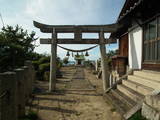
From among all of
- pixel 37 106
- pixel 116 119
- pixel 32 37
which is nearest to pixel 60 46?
pixel 37 106

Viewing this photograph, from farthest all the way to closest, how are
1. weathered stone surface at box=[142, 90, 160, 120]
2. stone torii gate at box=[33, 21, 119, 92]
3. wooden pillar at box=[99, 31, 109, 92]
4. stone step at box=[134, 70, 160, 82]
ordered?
stone torii gate at box=[33, 21, 119, 92], wooden pillar at box=[99, 31, 109, 92], stone step at box=[134, 70, 160, 82], weathered stone surface at box=[142, 90, 160, 120]

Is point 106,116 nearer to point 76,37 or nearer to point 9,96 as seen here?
point 9,96

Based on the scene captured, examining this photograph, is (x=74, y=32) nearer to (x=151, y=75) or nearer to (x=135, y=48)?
(x=135, y=48)

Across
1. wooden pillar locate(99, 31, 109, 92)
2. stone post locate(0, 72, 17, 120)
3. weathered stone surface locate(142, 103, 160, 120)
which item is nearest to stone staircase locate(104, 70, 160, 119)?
weathered stone surface locate(142, 103, 160, 120)

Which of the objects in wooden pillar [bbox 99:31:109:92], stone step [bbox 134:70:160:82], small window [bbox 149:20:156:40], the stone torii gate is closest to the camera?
stone step [bbox 134:70:160:82]

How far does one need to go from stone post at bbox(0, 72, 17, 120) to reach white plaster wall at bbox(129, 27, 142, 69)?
578 cm

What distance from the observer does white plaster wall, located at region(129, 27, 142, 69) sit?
8.05 m

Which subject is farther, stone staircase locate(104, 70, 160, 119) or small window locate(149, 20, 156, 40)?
small window locate(149, 20, 156, 40)

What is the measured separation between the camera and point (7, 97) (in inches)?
146

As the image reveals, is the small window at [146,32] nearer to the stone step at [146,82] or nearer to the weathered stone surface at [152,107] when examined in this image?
the stone step at [146,82]

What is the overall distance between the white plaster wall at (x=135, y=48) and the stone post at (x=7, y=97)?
5784mm

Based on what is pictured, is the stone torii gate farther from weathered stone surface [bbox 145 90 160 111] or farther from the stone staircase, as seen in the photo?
weathered stone surface [bbox 145 90 160 111]

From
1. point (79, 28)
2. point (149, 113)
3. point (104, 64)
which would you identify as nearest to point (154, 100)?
point (149, 113)

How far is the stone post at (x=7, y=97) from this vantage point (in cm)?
352
